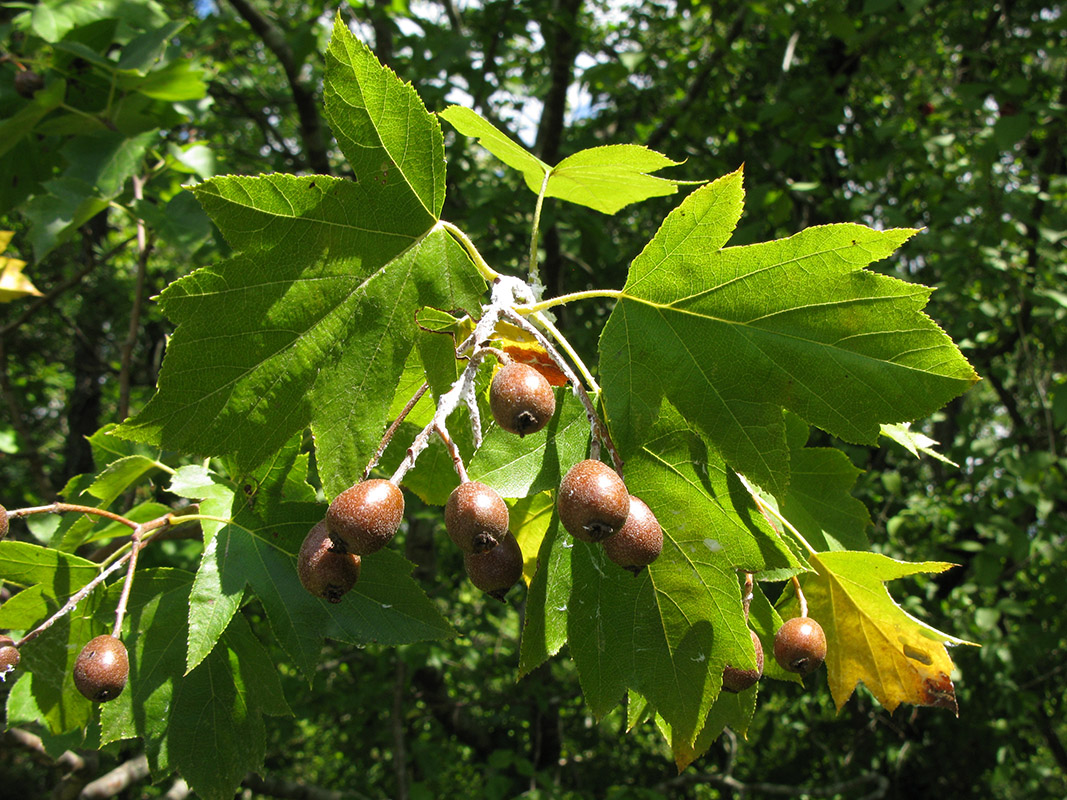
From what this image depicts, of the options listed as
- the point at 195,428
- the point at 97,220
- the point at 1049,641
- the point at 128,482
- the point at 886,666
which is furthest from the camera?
the point at 97,220

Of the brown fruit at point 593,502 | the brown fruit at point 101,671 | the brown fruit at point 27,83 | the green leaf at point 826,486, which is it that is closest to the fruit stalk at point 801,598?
the green leaf at point 826,486

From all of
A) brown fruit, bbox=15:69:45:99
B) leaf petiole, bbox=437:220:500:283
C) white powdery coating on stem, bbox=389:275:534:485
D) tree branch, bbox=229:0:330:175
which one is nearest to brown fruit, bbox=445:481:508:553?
white powdery coating on stem, bbox=389:275:534:485

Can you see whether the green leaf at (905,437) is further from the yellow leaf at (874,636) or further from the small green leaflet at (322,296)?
the small green leaflet at (322,296)

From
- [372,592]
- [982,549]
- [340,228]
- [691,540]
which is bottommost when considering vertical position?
[982,549]

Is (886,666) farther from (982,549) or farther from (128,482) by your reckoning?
(982,549)

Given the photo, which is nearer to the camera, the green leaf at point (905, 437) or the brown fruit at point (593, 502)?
the brown fruit at point (593, 502)

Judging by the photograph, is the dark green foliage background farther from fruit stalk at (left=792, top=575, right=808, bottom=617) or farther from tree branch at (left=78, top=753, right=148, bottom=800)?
fruit stalk at (left=792, top=575, right=808, bottom=617)

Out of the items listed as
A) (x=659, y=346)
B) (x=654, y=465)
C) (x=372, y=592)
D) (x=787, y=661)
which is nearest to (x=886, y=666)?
(x=787, y=661)
